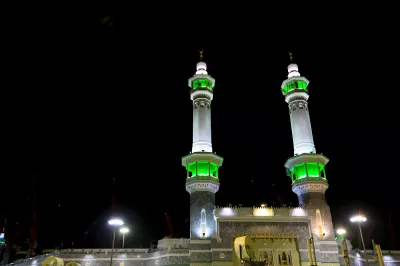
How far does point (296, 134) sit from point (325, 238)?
14496 millimetres

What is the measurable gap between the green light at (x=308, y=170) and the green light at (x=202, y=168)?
1024 centimetres

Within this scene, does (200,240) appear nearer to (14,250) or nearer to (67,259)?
(67,259)

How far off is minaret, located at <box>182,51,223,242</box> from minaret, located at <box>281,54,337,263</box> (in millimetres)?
10050

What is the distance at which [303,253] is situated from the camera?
39.8 metres

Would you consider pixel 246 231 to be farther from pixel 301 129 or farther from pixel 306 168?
pixel 301 129

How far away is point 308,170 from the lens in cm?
4631

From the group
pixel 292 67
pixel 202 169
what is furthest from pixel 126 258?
pixel 292 67

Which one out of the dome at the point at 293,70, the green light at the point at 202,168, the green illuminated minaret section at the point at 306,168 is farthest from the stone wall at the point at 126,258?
the dome at the point at 293,70

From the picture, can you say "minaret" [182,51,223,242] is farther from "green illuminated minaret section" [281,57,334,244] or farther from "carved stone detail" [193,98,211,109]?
"green illuminated minaret section" [281,57,334,244]

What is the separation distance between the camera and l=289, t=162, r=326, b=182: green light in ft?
150

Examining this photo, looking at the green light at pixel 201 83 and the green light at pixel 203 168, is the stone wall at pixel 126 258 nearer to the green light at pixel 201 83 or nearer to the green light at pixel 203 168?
the green light at pixel 203 168

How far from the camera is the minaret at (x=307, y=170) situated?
42281mm

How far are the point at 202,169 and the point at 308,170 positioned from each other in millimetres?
13110

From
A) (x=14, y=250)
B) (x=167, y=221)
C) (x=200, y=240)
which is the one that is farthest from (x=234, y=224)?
(x=14, y=250)
